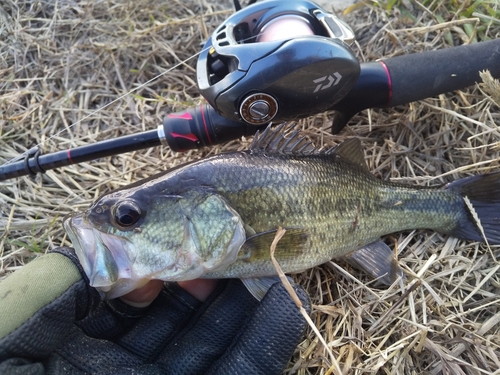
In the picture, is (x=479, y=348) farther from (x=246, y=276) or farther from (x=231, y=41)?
(x=231, y=41)

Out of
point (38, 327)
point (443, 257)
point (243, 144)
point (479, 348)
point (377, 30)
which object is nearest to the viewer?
point (38, 327)

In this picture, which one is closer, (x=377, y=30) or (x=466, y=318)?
(x=466, y=318)

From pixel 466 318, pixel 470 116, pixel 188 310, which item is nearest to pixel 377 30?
pixel 470 116

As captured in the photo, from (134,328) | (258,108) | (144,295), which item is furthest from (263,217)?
(134,328)

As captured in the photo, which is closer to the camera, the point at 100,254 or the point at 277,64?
the point at 100,254

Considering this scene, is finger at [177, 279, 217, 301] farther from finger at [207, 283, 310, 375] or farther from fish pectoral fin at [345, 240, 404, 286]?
fish pectoral fin at [345, 240, 404, 286]

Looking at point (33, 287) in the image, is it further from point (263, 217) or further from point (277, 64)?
point (277, 64)

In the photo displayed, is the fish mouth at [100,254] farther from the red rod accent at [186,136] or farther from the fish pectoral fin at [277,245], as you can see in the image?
the red rod accent at [186,136]
